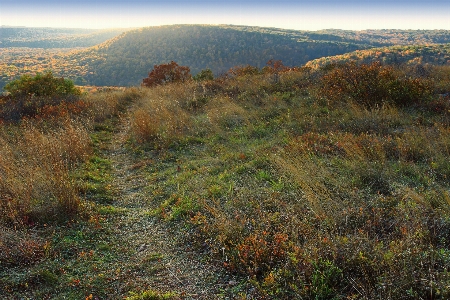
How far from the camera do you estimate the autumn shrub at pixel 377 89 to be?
384 inches

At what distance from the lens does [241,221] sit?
4320 mm

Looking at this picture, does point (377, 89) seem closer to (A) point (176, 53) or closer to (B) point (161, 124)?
(B) point (161, 124)

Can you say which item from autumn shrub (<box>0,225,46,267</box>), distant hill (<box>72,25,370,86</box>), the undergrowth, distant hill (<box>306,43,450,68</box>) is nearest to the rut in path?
the undergrowth

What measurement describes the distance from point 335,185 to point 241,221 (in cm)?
188

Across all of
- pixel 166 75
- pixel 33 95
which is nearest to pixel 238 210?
pixel 33 95

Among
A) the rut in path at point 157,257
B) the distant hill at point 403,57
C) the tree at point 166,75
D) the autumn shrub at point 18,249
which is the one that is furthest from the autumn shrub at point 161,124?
the distant hill at point 403,57

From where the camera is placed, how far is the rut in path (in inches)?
141

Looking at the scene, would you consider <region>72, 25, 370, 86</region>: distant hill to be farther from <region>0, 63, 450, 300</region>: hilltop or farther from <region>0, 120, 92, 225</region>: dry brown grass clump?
<region>0, 120, 92, 225</region>: dry brown grass clump

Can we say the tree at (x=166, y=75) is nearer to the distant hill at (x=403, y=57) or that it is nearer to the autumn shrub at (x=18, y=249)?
the distant hill at (x=403, y=57)

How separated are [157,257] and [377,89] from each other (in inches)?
357

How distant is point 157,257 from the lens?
163 inches

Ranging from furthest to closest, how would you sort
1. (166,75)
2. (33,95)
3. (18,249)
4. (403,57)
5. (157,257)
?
(403,57) < (166,75) < (33,95) < (157,257) < (18,249)

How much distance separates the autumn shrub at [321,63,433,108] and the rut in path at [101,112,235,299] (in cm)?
770

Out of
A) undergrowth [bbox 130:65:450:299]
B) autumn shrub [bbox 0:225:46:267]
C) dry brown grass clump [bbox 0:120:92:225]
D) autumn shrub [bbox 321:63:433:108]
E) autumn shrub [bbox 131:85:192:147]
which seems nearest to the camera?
undergrowth [bbox 130:65:450:299]
